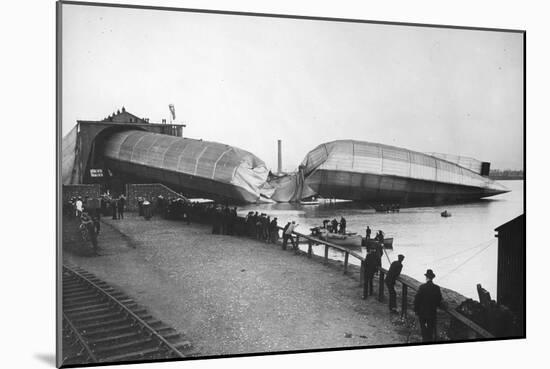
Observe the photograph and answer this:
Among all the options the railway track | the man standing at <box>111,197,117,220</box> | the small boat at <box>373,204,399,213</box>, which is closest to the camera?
the railway track

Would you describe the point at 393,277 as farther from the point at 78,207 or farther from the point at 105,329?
the point at 78,207

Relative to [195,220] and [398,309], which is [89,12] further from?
[398,309]

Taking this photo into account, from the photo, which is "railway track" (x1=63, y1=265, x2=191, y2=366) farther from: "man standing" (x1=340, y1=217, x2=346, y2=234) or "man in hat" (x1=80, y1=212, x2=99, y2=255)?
"man standing" (x1=340, y1=217, x2=346, y2=234)

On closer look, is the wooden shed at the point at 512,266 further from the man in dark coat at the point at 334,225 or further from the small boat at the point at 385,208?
the man in dark coat at the point at 334,225

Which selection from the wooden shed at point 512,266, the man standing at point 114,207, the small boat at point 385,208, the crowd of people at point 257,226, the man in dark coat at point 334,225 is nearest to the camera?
the man standing at point 114,207

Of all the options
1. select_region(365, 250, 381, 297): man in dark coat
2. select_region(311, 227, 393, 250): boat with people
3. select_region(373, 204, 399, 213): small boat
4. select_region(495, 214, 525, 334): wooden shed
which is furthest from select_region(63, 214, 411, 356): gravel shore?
select_region(495, 214, 525, 334): wooden shed

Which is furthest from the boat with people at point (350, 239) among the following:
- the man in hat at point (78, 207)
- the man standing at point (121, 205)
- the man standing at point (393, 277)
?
the man in hat at point (78, 207)

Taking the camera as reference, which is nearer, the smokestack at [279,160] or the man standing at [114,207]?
the man standing at [114,207]
